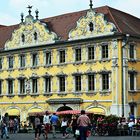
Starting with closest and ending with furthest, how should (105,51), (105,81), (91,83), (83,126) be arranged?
(83,126)
(105,81)
(105,51)
(91,83)

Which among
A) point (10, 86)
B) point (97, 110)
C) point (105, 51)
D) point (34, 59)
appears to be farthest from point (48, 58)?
point (97, 110)

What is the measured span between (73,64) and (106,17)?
20.7ft

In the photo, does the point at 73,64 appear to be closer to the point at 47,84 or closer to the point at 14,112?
the point at 47,84

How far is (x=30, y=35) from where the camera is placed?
58.4m

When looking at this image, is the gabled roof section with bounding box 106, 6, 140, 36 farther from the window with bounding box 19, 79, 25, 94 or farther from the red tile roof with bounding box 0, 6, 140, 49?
the window with bounding box 19, 79, 25, 94

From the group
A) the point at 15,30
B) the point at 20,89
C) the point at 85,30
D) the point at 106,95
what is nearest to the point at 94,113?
the point at 106,95

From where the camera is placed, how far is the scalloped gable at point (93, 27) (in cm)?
4975

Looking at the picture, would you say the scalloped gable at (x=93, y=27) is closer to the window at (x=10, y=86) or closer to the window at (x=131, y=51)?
the window at (x=131, y=51)

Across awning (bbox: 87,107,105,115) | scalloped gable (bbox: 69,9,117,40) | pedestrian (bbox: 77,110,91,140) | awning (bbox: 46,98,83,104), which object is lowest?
pedestrian (bbox: 77,110,91,140)

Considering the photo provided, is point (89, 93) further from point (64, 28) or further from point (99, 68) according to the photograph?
point (64, 28)

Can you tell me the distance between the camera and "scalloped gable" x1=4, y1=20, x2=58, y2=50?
2210 inches

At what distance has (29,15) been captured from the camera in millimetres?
58938

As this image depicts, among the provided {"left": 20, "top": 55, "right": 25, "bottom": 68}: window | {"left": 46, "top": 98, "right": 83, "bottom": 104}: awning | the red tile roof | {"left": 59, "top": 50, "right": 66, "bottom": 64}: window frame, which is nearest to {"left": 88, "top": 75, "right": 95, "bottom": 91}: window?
{"left": 46, "top": 98, "right": 83, "bottom": 104}: awning

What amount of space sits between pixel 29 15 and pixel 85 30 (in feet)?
32.8
